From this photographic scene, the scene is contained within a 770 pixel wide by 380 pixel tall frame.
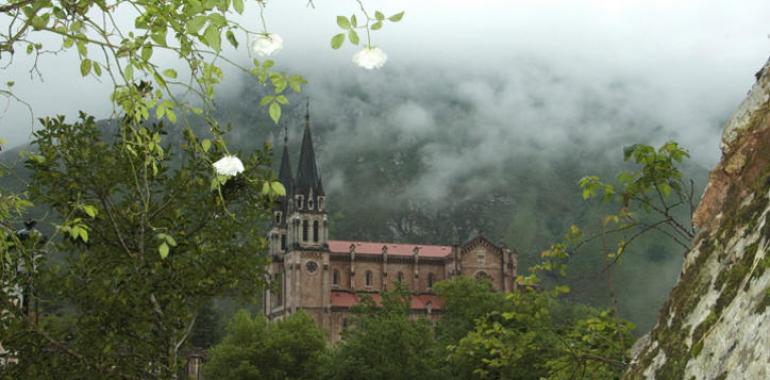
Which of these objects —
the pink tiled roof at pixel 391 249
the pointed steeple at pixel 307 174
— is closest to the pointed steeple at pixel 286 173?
the pointed steeple at pixel 307 174

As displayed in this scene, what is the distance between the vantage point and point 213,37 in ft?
13.1

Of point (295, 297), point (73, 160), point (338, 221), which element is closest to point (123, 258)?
→ point (73, 160)

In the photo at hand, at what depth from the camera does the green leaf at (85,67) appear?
4.73 metres

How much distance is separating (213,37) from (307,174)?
9548 cm

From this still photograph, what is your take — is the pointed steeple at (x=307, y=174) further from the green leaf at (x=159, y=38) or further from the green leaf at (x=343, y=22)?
the green leaf at (x=343, y=22)

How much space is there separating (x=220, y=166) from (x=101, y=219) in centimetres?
1043

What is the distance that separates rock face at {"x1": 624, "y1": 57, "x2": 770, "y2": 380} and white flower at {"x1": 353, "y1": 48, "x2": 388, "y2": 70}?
6.84 ft

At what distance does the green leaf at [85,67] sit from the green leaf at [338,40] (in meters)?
1.49

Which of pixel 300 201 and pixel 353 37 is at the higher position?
pixel 300 201

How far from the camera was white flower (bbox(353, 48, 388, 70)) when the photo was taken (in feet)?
14.1

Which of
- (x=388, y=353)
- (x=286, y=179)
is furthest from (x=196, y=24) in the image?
(x=286, y=179)

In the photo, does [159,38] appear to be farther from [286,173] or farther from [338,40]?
[286,173]

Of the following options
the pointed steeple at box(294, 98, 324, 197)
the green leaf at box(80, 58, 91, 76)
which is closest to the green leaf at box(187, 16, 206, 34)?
the green leaf at box(80, 58, 91, 76)

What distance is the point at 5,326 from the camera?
13.4 metres
